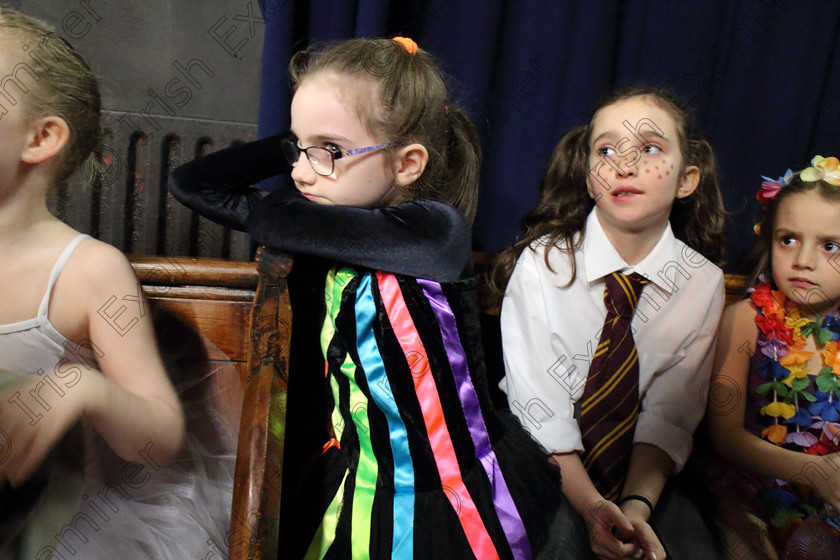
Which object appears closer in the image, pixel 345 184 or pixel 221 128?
pixel 345 184

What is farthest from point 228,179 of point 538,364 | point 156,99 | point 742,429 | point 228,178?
point 742,429

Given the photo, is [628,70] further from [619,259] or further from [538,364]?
[538,364]

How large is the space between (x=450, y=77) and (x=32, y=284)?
2.69ft

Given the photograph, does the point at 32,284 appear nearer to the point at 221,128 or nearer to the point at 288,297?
the point at 288,297

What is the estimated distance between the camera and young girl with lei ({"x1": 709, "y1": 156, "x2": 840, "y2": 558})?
99 centimetres

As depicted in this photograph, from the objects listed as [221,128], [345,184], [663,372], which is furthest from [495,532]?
[221,128]

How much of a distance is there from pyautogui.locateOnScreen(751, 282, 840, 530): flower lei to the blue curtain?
0.38m

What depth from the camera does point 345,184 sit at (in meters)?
0.92

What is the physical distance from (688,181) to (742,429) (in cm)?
41

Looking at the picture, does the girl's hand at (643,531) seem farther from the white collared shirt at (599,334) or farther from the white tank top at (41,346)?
the white tank top at (41,346)

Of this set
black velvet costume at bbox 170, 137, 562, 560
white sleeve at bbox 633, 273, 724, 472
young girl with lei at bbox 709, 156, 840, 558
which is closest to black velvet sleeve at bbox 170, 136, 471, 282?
black velvet costume at bbox 170, 137, 562, 560

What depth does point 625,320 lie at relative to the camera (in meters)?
1.06

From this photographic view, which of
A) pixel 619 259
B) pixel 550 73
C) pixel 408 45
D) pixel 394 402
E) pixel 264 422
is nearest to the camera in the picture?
A: pixel 264 422

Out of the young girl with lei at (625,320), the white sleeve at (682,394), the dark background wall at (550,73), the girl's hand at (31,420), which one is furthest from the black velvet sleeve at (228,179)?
the white sleeve at (682,394)
